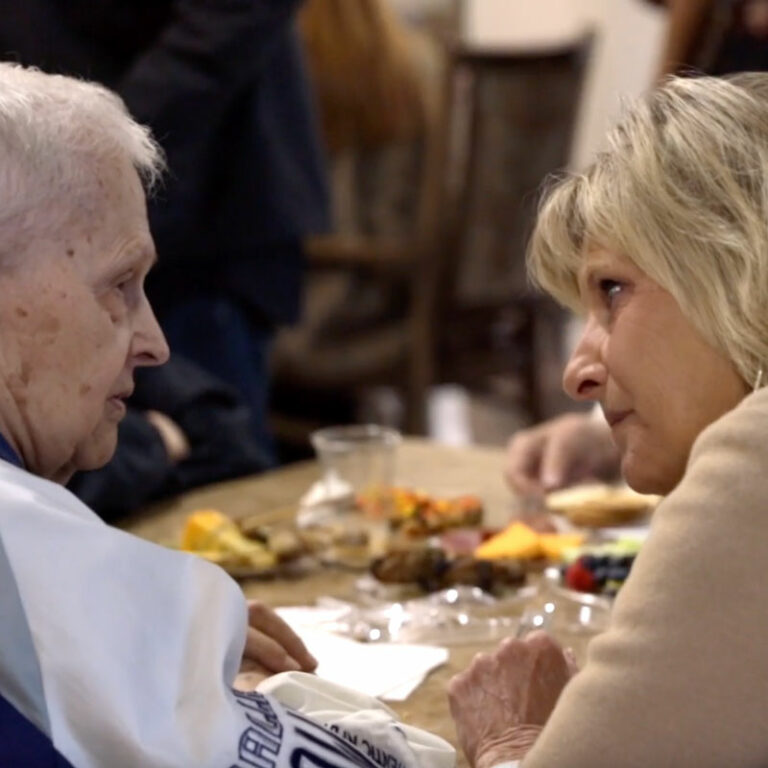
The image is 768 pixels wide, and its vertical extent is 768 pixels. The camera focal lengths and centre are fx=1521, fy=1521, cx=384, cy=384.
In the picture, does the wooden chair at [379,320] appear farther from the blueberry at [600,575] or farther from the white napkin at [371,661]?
the white napkin at [371,661]

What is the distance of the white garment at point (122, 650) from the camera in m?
0.95

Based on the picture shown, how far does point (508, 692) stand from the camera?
48.8 inches

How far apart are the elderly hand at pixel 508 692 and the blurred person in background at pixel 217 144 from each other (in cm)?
147

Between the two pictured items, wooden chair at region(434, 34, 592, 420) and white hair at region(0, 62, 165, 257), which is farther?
wooden chair at region(434, 34, 592, 420)

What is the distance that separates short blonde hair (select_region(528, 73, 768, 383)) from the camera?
111 cm

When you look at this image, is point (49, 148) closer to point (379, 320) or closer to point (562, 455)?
point (562, 455)

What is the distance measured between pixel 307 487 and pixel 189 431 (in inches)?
9.4

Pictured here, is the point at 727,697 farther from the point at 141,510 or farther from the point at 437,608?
the point at 141,510

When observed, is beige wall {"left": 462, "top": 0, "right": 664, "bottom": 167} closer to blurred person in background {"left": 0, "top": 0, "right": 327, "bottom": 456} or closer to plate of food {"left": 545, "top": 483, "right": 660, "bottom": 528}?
blurred person in background {"left": 0, "top": 0, "right": 327, "bottom": 456}

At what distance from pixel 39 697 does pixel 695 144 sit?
624 mm

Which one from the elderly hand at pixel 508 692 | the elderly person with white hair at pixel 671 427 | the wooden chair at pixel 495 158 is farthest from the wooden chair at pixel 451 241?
the elderly hand at pixel 508 692

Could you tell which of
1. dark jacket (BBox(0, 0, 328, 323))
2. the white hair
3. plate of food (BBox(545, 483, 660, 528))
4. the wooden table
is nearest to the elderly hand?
the wooden table

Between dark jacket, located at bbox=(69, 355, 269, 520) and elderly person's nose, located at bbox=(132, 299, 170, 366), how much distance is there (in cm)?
78

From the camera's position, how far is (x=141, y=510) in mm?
2045
